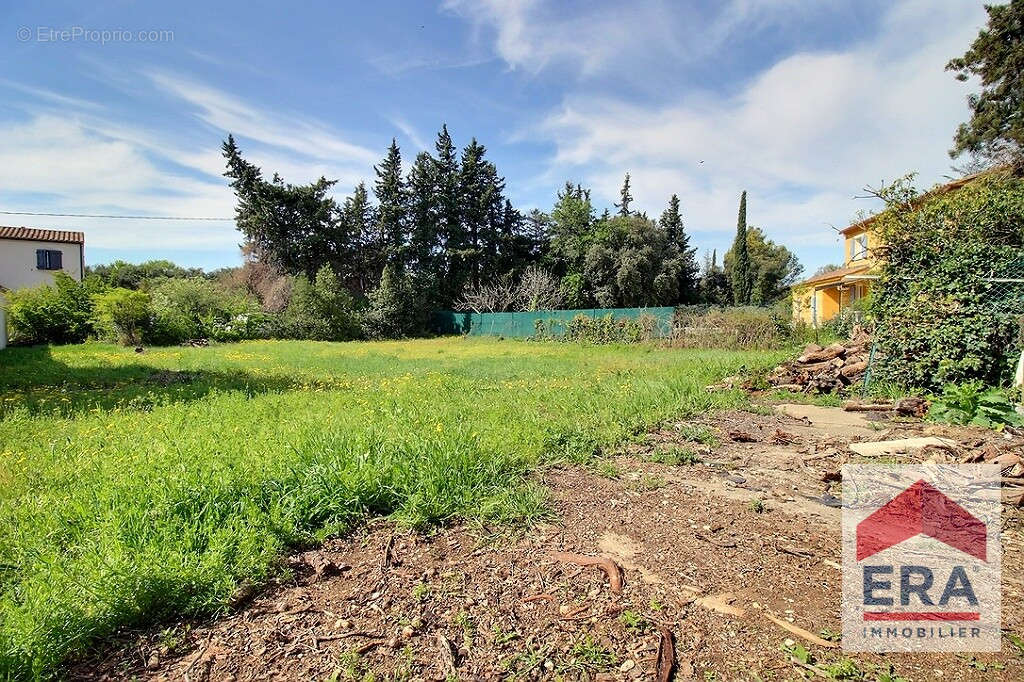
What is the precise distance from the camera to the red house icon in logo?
2.99 metres

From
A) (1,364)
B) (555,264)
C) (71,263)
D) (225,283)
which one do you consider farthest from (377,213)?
(1,364)

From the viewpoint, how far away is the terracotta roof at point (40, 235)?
30891mm

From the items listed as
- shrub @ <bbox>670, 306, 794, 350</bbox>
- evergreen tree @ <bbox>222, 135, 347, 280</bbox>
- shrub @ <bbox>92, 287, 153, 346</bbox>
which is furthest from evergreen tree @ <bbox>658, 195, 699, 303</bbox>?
shrub @ <bbox>92, 287, 153, 346</bbox>

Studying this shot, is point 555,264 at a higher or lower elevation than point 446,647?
higher

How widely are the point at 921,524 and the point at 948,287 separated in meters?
5.35

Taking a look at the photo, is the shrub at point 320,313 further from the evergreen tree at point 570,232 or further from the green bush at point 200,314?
the evergreen tree at point 570,232

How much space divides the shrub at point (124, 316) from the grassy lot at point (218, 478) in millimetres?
15053

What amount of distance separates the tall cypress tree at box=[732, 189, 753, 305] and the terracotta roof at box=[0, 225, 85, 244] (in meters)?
46.8

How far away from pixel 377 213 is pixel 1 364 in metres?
24.7

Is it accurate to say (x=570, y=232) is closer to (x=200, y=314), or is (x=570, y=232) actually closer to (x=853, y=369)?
(x=200, y=314)

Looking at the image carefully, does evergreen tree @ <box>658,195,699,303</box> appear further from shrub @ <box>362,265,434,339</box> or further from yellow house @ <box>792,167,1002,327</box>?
shrub @ <box>362,265,434,339</box>

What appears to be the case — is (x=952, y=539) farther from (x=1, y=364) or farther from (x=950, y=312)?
(x=1, y=364)

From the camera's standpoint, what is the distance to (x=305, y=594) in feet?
8.29

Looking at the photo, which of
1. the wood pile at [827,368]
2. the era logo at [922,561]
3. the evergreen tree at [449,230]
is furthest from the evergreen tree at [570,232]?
the era logo at [922,561]
